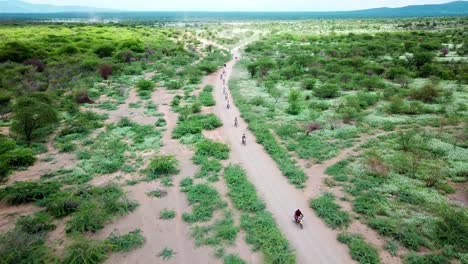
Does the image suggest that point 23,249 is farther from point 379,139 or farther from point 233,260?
point 379,139

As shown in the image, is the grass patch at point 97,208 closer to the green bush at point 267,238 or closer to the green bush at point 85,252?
the green bush at point 85,252

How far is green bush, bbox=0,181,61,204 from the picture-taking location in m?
20.8

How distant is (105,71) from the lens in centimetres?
5925

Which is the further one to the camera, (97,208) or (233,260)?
(97,208)

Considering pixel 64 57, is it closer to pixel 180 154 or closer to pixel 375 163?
pixel 180 154

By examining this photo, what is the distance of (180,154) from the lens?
92.9 feet

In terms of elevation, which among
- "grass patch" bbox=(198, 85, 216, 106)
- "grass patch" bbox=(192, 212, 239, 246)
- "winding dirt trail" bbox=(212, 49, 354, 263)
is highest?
"grass patch" bbox=(198, 85, 216, 106)

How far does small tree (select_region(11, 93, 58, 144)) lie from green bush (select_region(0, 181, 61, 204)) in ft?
32.7

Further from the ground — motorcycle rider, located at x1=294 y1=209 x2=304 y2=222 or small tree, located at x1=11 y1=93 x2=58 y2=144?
small tree, located at x1=11 y1=93 x2=58 y2=144

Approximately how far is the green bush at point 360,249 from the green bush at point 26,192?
19.0 m

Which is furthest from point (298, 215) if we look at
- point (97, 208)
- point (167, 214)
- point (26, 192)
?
point (26, 192)

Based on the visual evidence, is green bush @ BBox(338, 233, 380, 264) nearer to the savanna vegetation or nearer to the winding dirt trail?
the savanna vegetation

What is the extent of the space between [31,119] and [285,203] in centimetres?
2539

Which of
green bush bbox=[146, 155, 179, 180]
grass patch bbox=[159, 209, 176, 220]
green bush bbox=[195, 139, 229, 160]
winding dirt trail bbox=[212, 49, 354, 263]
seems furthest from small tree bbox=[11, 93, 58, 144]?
grass patch bbox=[159, 209, 176, 220]
